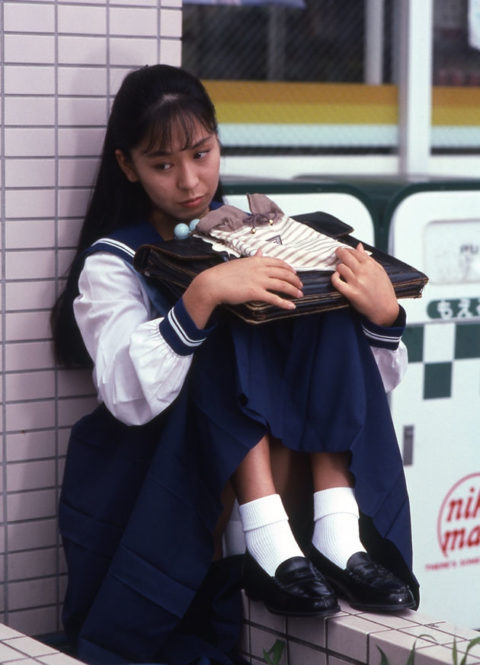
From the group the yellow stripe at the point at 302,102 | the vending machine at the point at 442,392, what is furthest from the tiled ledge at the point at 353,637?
the yellow stripe at the point at 302,102

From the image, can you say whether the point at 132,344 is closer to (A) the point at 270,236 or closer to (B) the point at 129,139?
(A) the point at 270,236

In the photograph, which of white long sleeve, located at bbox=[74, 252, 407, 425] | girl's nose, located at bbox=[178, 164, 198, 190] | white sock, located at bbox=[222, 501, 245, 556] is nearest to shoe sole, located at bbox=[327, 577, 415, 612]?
white sock, located at bbox=[222, 501, 245, 556]

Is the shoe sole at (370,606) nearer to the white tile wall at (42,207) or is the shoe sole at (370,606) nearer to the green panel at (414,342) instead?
the white tile wall at (42,207)

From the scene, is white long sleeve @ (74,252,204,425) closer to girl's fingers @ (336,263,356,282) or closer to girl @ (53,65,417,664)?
girl @ (53,65,417,664)

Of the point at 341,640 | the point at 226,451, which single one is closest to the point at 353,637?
the point at 341,640

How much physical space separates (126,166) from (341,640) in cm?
108

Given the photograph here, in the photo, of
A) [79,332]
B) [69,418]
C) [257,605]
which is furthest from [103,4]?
[257,605]

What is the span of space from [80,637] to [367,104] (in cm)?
253

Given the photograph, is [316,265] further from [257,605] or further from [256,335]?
[257,605]

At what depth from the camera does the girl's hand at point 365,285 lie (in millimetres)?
2260

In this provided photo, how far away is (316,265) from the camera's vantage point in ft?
7.59

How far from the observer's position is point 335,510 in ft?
7.53

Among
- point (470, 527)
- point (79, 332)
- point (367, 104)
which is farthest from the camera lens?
point (367, 104)

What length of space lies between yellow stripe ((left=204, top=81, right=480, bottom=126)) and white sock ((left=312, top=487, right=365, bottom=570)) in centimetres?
199
